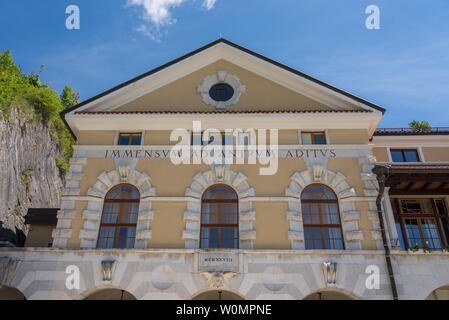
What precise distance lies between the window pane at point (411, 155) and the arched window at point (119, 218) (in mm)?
13906

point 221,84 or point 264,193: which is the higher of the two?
point 221,84

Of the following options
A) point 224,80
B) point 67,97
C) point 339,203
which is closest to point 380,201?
point 339,203

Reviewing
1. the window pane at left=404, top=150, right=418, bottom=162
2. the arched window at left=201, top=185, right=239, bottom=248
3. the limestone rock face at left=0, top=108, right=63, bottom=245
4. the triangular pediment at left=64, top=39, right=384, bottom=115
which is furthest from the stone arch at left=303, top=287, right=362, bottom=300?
the limestone rock face at left=0, top=108, right=63, bottom=245

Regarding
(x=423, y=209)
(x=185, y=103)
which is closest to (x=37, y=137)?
(x=185, y=103)

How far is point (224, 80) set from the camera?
19.1 metres

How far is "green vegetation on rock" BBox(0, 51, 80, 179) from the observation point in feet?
86.5

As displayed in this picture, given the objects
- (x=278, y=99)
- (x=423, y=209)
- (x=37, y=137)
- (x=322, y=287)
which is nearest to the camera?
(x=322, y=287)

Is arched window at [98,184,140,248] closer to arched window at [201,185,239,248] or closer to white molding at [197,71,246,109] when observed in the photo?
arched window at [201,185,239,248]

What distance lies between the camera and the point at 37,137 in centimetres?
2972

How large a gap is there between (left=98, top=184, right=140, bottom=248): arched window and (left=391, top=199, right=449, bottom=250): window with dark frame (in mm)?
11546

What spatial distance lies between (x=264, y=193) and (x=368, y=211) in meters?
4.36

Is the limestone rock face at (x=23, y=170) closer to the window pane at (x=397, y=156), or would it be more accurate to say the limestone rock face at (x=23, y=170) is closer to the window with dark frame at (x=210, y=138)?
the window with dark frame at (x=210, y=138)

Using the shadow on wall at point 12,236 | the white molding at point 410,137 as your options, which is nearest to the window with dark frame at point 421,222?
the white molding at point 410,137

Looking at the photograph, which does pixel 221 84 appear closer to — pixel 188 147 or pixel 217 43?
pixel 217 43
